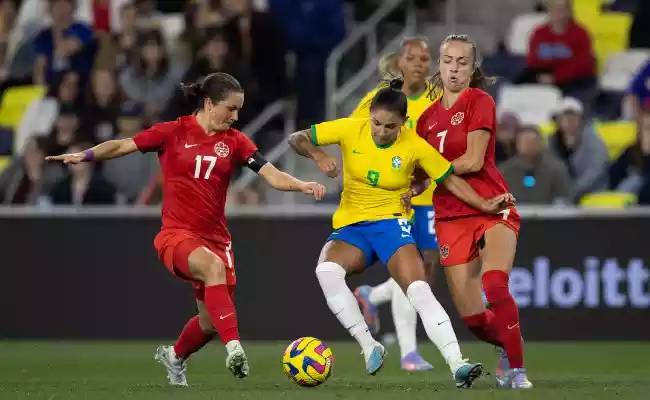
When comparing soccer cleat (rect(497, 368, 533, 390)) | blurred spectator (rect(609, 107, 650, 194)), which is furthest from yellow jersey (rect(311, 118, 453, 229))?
blurred spectator (rect(609, 107, 650, 194))

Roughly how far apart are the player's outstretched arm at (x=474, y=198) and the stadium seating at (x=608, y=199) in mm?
5915

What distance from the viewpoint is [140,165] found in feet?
52.7

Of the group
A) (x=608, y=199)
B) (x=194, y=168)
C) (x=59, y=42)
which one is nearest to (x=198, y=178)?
(x=194, y=168)

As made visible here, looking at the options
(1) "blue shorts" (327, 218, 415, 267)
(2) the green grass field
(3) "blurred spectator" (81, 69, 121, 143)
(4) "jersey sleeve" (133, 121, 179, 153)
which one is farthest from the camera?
(3) "blurred spectator" (81, 69, 121, 143)

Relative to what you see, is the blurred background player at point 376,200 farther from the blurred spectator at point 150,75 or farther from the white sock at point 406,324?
the blurred spectator at point 150,75

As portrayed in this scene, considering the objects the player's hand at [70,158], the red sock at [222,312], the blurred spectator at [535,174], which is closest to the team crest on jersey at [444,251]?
the red sock at [222,312]

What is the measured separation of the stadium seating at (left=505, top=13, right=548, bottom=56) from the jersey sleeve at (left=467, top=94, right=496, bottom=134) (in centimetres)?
817

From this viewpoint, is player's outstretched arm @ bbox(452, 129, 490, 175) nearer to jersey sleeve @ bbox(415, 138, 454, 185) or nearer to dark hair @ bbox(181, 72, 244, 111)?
jersey sleeve @ bbox(415, 138, 454, 185)

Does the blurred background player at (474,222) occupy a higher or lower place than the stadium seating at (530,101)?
lower

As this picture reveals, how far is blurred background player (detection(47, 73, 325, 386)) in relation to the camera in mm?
9586

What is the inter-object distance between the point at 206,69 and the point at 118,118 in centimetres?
111

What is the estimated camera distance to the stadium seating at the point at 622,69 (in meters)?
16.9

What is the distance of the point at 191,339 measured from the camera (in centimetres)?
988

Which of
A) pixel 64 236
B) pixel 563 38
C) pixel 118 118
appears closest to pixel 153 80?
pixel 118 118
